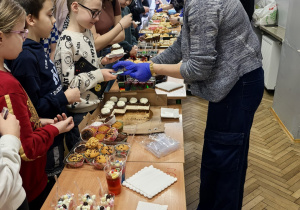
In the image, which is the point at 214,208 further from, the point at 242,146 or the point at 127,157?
the point at 127,157

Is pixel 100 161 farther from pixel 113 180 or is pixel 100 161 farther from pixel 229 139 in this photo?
pixel 229 139

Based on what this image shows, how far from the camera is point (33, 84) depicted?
1.57 meters

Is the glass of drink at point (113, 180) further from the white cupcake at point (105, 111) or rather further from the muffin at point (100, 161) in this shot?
the white cupcake at point (105, 111)

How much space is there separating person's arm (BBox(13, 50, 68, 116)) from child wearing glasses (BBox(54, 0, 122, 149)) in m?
0.25

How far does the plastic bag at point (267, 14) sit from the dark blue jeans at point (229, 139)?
3.63 m

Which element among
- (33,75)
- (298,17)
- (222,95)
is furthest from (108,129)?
(298,17)

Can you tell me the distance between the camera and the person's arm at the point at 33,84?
5.04 ft

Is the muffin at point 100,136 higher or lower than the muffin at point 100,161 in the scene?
higher

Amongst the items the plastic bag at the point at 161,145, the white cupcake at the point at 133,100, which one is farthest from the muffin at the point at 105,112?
the plastic bag at the point at 161,145

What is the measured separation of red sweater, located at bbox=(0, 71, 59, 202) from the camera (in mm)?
1270

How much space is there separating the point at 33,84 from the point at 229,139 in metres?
1.16

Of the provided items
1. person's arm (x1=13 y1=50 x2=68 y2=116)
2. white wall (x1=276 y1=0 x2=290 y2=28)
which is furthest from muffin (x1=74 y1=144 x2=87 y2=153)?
white wall (x1=276 y1=0 x2=290 y2=28)

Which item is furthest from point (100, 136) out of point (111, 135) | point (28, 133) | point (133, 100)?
point (133, 100)

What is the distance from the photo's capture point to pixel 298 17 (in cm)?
322
